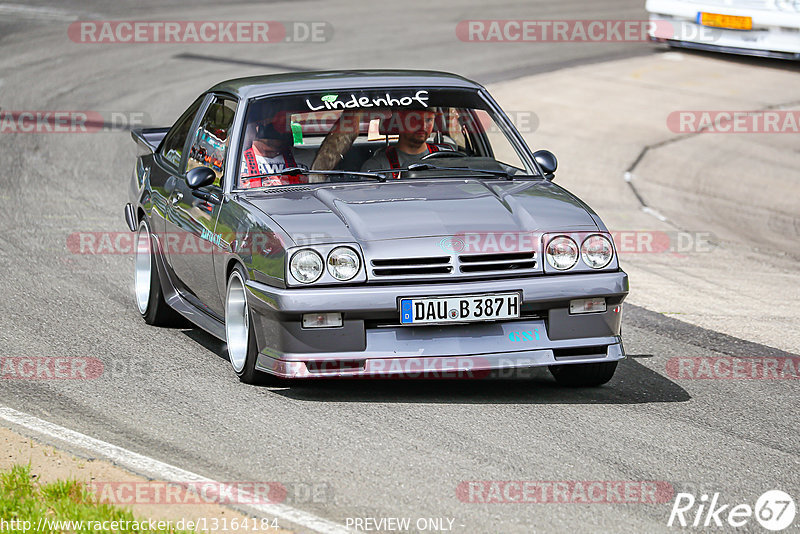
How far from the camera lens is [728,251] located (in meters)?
11.5

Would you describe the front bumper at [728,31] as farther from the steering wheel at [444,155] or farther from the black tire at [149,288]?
the black tire at [149,288]

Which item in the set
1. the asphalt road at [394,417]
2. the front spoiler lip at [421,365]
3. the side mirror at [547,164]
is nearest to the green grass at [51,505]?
the asphalt road at [394,417]

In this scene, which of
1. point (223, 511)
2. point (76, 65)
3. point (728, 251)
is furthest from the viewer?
point (76, 65)

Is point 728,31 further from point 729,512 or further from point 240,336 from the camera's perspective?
point 729,512

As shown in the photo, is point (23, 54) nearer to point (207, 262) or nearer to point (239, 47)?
point (239, 47)

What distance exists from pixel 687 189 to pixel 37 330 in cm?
852

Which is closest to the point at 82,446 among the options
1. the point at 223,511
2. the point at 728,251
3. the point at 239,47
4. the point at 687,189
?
the point at 223,511

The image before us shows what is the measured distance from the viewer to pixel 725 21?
20.2m

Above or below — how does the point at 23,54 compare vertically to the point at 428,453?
above

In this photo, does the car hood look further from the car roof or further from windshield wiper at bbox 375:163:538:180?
the car roof

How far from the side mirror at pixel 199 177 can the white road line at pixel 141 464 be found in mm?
1741

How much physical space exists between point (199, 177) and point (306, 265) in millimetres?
1372

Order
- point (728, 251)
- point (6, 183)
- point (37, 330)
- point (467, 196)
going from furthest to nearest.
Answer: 1. point (6, 183)
2. point (728, 251)
3. point (37, 330)
4. point (467, 196)

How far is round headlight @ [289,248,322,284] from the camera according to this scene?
6.09 meters
